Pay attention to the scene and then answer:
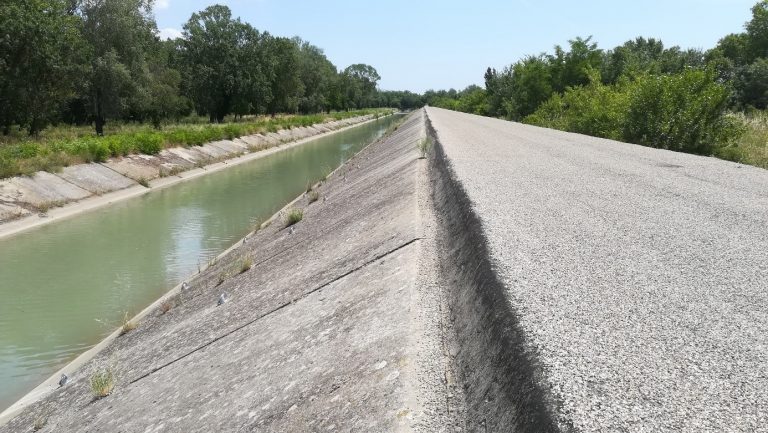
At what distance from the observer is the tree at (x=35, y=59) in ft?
95.7

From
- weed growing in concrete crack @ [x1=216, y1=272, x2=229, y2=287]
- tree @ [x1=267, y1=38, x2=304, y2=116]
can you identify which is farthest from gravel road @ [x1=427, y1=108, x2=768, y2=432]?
tree @ [x1=267, y1=38, x2=304, y2=116]

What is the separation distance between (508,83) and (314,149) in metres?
27.2

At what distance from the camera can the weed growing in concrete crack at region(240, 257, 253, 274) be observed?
9.84 meters

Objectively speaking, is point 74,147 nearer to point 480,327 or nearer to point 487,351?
point 480,327

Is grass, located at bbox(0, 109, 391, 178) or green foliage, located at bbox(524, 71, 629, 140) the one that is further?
green foliage, located at bbox(524, 71, 629, 140)

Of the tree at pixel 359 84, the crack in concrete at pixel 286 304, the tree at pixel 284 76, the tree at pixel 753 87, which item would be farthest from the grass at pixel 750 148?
the tree at pixel 359 84

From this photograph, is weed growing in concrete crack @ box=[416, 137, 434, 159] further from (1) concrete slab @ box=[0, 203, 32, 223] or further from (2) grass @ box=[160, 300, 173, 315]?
(1) concrete slab @ box=[0, 203, 32, 223]

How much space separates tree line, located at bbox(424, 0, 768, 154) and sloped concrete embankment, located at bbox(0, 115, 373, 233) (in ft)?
65.0

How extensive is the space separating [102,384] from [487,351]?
4.75 meters

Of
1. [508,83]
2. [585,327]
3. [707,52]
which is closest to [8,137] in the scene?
[585,327]

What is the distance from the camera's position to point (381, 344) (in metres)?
4.30

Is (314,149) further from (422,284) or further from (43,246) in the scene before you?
(422,284)

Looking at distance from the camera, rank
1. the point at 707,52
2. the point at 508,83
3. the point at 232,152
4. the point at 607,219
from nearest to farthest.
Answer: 1. the point at 607,219
2. the point at 232,152
3. the point at 508,83
4. the point at 707,52

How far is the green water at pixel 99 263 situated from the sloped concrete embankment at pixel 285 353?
1176 mm
